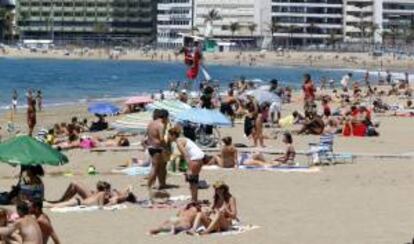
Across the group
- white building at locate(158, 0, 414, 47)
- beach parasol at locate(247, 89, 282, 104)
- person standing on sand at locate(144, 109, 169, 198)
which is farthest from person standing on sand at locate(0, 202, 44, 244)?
white building at locate(158, 0, 414, 47)

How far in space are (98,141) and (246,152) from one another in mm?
4610

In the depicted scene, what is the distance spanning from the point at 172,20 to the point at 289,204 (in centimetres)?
16590

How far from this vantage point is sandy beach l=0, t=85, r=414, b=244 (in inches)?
480

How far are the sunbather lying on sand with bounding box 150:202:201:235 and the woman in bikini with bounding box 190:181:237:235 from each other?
0.11 m

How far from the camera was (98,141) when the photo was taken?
77.6ft

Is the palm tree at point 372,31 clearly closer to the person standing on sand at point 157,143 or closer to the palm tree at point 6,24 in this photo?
the palm tree at point 6,24

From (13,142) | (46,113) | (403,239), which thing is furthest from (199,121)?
(46,113)

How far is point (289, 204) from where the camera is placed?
580 inches

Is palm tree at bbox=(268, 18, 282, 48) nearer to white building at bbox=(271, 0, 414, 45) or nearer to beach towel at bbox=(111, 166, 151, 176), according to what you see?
white building at bbox=(271, 0, 414, 45)

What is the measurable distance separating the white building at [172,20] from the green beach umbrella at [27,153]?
16226 cm

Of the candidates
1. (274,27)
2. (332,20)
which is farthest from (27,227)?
(332,20)

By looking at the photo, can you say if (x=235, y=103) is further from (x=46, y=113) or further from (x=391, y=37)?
(x=391, y=37)

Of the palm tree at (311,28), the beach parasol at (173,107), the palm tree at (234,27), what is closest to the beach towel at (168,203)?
the beach parasol at (173,107)

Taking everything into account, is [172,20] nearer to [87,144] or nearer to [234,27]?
[234,27]
